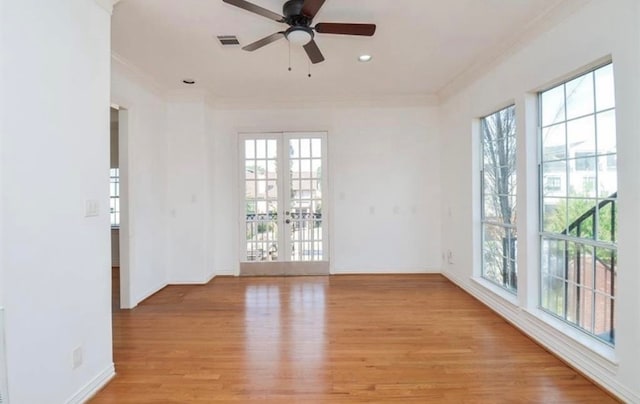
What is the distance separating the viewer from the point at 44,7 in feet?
6.20

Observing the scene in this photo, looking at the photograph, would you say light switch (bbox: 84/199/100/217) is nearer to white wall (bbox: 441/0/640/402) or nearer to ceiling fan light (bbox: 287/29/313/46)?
ceiling fan light (bbox: 287/29/313/46)

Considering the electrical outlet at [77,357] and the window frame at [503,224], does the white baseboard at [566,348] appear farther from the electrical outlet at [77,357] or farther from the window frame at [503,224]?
the electrical outlet at [77,357]

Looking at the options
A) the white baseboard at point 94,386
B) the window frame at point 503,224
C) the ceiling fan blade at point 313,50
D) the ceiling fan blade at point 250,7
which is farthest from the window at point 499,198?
the white baseboard at point 94,386

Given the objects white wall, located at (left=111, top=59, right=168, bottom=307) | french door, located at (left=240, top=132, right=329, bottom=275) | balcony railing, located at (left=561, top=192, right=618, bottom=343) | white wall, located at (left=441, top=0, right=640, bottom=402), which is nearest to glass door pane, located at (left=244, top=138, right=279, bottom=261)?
french door, located at (left=240, top=132, right=329, bottom=275)

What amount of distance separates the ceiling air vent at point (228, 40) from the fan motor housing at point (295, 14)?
0.81 m

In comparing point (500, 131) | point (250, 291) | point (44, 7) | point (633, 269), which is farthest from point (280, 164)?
point (633, 269)

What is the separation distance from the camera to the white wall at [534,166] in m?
2.06

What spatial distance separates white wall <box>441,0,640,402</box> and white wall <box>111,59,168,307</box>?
4.11 m

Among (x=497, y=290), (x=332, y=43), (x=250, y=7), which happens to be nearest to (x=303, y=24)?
(x=250, y=7)

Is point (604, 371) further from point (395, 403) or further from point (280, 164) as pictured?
point (280, 164)

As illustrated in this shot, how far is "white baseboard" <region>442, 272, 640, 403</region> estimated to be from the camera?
2.20 m

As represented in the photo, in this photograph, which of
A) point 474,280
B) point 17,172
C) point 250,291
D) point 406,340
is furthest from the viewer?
point 250,291

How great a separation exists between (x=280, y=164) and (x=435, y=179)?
8.16 feet

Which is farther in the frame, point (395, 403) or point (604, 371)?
point (604, 371)
